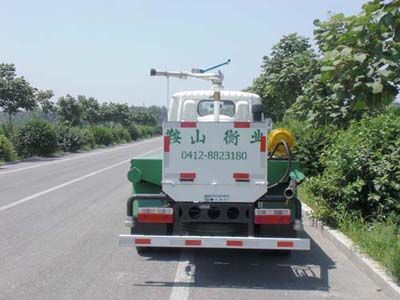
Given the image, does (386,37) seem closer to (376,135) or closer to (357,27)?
(357,27)

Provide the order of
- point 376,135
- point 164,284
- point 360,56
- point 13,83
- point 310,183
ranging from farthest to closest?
point 13,83, point 310,183, point 376,135, point 164,284, point 360,56

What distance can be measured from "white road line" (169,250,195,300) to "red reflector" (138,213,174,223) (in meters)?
0.63

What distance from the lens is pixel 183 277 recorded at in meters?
6.30

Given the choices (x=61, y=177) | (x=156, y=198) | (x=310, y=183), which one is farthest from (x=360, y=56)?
(x=61, y=177)

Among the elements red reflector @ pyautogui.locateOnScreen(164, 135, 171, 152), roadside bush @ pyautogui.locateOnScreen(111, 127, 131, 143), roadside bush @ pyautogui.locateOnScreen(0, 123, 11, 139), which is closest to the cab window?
red reflector @ pyautogui.locateOnScreen(164, 135, 171, 152)

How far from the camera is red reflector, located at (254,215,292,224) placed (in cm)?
638

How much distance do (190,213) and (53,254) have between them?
209 centimetres

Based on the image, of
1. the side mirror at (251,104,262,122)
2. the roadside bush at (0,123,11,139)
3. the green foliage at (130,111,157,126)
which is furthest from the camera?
the green foliage at (130,111,157,126)

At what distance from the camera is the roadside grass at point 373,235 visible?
20.2 feet

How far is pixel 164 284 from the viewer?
19.7 feet

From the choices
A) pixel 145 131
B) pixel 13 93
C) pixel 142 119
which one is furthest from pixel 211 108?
pixel 142 119

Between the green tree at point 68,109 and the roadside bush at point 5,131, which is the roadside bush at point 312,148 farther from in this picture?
the green tree at point 68,109

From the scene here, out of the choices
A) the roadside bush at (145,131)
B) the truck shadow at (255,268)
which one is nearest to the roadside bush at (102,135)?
the roadside bush at (145,131)

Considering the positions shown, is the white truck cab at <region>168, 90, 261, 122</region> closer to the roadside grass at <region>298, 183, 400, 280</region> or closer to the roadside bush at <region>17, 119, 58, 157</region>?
the roadside grass at <region>298, 183, 400, 280</region>
